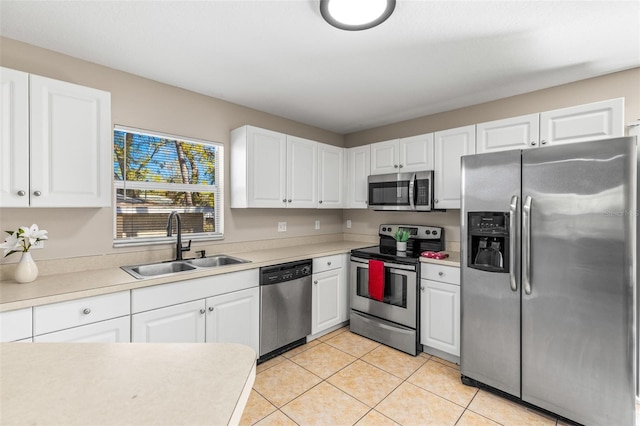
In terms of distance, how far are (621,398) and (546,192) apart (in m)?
1.24

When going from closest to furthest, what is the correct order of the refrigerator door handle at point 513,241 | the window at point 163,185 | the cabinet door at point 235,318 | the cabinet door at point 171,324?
the cabinet door at point 171,324 → the refrigerator door handle at point 513,241 → the cabinet door at point 235,318 → the window at point 163,185

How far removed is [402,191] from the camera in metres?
3.21

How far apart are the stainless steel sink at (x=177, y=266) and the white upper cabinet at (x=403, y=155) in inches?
72.8

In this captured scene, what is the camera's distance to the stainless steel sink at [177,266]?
7.74 ft

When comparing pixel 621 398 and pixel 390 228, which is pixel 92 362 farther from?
pixel 390 228

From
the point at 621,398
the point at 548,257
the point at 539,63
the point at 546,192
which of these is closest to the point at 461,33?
the point at 539,63

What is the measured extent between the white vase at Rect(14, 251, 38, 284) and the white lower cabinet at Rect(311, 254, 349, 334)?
2.06 m

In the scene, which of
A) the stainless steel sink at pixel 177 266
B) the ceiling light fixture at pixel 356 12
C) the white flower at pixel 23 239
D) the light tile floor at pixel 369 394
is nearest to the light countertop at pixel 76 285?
the stainless steel sink at pixel 177 266

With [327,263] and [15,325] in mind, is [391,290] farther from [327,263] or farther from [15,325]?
[15,325]

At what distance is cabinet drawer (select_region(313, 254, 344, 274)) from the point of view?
306 cm

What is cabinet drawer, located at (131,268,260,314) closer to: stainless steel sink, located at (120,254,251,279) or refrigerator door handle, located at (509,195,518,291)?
stainless steel sink, located at (120,254,251,279)

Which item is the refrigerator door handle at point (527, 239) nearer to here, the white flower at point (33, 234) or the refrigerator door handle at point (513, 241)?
the refrigerator door handle at point (513, 241)

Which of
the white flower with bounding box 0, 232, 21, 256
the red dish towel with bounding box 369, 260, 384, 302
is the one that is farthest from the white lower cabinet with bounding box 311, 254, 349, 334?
the white flower with bounding box 0, 232, 21, 256

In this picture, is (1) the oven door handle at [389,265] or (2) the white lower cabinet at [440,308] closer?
(2) the white lower cabinet at [440,308]
